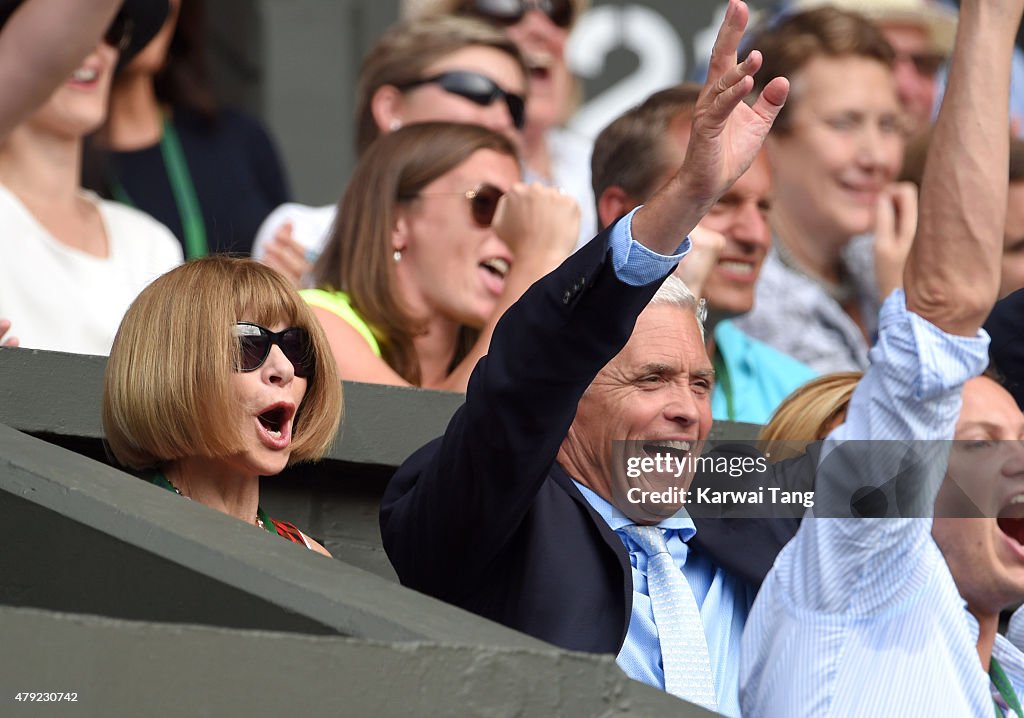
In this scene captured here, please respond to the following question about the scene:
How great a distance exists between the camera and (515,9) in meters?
5.87

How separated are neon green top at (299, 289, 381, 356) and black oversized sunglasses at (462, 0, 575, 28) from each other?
1670 mm

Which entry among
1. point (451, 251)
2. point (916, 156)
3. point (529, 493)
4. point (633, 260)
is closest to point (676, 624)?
point (529, 493)

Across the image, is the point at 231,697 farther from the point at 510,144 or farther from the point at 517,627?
the point at 510,144

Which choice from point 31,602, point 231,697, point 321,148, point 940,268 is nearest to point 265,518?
point 31,602

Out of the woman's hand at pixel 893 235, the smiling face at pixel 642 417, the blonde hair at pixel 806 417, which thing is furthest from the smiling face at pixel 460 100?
the smiling face at pixel 642 417

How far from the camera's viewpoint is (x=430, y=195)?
449 centimetres

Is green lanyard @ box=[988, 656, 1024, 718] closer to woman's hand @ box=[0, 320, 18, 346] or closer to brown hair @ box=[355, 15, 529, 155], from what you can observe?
woman's hand @ box=[0, 320, 18, 346]

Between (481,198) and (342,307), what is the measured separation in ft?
1.53

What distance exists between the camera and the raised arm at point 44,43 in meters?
3.73

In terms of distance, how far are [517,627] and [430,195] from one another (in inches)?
68.8

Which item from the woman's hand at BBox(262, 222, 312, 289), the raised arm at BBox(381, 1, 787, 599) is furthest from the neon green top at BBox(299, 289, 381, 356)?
the raised arm at BBox(381, 1, 787, 599)

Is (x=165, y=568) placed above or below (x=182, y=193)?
below

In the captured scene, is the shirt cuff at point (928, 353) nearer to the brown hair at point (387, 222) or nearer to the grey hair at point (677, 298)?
the grey hair at point (677, 298)

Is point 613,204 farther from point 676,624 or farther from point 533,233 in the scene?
point 676,624
